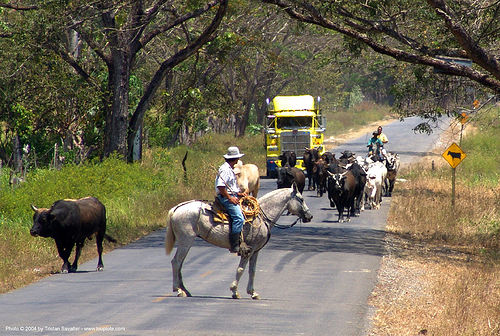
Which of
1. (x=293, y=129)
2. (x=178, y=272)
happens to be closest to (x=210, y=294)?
(x=178, y=272)

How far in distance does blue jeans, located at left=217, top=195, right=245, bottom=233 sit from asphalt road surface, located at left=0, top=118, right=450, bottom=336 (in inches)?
45.4

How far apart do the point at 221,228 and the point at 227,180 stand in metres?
0.82

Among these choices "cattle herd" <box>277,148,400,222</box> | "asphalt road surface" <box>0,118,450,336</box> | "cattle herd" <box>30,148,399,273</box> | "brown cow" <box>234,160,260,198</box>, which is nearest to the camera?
"asphalt road surface" <box>0,118,450,336</box>

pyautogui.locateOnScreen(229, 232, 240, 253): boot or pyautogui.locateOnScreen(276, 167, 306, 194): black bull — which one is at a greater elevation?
pyautogui.locateOnScreen(229, 232, 240, 253): boot

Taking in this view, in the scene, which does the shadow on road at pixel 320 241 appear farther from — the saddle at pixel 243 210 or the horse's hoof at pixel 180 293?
the horse's hoof at pixel 180 293

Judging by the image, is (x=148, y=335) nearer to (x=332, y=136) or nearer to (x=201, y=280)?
(x=201, y=280)

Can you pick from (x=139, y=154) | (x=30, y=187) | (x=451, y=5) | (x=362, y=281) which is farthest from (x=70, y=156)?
(x=362, y=281)

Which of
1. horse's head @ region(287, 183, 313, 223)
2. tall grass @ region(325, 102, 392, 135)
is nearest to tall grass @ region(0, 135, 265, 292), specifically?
horse's head @ region(287, 183, 313, 223)

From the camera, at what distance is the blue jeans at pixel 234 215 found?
13492 millimetres

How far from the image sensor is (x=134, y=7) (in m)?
28.9

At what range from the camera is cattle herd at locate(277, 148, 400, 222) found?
83.9ft

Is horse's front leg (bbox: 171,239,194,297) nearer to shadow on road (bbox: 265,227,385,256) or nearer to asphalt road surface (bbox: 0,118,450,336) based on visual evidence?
asphalt road surface (bbox: 0,118,450,336)

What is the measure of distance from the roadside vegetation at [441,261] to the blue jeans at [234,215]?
2530 mm

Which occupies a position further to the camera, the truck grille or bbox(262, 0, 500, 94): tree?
the truck grille
